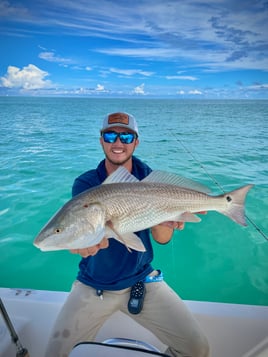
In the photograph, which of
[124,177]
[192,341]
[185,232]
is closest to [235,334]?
[192,341]

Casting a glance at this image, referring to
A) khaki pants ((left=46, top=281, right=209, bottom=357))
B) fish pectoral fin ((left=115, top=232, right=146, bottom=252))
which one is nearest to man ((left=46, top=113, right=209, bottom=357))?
khaki pants ((left=46, top=281, right=209, bottom=357))

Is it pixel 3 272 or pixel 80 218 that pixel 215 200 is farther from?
pixel 3 272

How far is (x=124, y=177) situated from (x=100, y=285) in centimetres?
98

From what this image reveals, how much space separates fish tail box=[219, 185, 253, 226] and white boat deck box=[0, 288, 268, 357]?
2.93ft

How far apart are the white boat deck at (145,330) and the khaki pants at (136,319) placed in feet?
0.52

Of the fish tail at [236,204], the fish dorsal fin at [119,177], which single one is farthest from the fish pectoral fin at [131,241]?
the fish tail at [236,204]

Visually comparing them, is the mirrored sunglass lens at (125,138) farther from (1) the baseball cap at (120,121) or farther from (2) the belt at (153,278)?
(2) the belt at (153,278)

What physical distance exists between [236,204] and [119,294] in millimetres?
1183

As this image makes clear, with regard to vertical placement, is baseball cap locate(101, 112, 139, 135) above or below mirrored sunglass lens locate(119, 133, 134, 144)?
above

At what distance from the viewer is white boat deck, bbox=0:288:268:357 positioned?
2.17 meters

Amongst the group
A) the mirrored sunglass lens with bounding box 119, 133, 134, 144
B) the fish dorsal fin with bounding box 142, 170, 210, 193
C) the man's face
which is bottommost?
the fish dorsal fin with bounding box 142, 170, 210, 193

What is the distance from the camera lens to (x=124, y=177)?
1.88 meters

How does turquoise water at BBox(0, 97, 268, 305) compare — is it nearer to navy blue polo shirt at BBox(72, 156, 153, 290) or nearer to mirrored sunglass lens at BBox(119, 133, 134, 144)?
mirrored sunglass lens at BBox(119, 133, 134, 144)

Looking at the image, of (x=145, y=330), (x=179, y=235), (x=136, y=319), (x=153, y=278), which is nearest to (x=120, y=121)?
(x=153, y=278)
